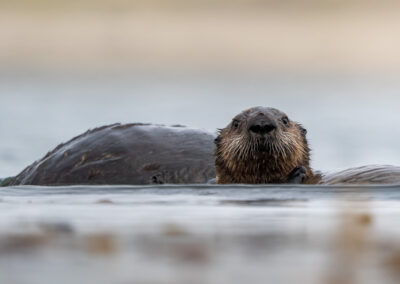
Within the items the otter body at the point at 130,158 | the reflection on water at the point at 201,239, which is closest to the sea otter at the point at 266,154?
the otter body at the point at 130,158

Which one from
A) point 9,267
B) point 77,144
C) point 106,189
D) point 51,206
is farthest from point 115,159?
point 9,267

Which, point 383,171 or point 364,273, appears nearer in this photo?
point 364,273

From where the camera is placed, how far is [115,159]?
11.1 m

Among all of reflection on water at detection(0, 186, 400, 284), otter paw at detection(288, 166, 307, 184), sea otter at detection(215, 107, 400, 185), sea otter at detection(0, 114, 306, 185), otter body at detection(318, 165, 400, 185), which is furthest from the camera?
sea otter at detection(0, 114, 306, 185)

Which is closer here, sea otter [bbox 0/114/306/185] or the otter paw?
the otter paw

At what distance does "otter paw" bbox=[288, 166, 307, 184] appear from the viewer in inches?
333

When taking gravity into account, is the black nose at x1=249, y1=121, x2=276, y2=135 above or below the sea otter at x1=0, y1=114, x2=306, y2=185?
above

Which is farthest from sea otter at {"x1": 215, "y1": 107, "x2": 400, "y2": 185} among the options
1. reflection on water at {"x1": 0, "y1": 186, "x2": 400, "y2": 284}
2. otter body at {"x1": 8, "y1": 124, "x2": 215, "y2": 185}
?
reflection on water at {"x1": 0, "y1": 186, "x2": 400, "y2": 284}

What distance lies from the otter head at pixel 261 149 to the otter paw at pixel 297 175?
110 millimetres

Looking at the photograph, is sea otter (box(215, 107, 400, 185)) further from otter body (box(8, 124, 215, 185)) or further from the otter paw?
otter body (box(8, 124, 215, 185))

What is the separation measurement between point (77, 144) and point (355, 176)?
4568mm

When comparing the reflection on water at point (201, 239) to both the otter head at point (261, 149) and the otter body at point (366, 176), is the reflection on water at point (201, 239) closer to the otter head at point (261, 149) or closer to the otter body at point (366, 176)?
the otter body at point (366, 176)

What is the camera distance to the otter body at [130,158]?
10750 millimetres

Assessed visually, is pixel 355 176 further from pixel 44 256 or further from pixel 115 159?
pixel 44 256
